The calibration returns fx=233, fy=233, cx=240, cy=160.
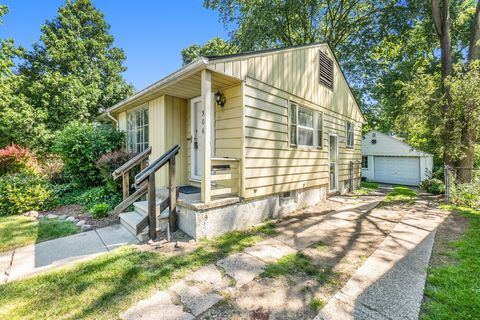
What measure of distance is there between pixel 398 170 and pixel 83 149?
19945 mm

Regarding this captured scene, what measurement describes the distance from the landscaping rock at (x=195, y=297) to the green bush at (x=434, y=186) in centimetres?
1146

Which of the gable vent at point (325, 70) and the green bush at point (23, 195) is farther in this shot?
the gable vent at point (325, 70)

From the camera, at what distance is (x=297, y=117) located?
241 inches

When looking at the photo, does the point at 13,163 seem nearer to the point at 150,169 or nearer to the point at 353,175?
the point at 150,169

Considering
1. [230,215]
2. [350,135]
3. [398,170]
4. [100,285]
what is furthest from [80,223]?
[398,170]

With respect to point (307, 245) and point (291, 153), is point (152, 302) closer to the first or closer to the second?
point (307, 245)

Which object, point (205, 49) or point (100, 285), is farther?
point (205, 49)

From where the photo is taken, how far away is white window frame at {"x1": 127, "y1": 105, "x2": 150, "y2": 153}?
22.7 feet

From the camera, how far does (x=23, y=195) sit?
18.6 feet

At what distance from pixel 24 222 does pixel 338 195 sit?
9195 millimetres

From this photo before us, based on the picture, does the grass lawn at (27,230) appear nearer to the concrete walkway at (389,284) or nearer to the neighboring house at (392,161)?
the concrete walkway at (389,284)

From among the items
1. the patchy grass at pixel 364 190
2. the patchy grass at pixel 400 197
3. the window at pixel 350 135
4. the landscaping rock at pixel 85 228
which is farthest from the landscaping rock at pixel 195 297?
the window at pixel 350 135

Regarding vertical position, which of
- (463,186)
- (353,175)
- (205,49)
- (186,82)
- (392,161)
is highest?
(205,49)

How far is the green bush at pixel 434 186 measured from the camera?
9913 mm
